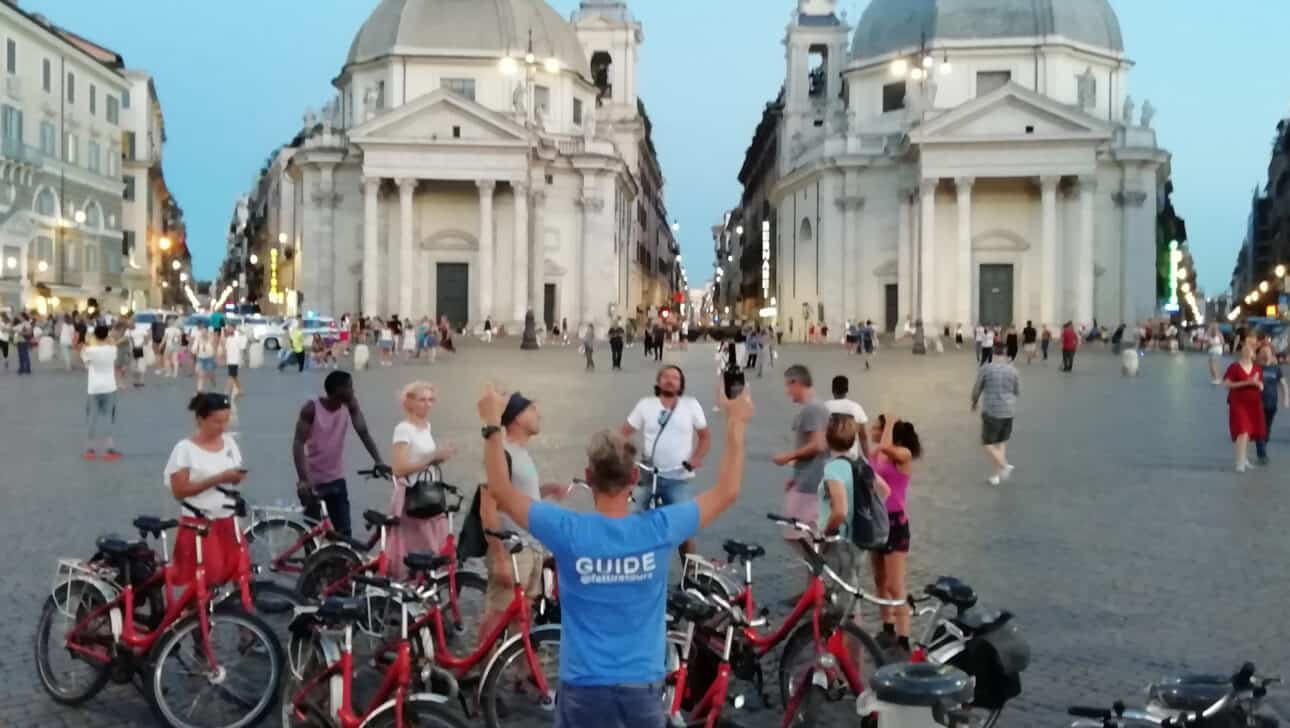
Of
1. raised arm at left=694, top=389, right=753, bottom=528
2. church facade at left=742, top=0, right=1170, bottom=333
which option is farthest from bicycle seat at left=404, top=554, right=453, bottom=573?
church facade at left=742, top=0, right=1170, bottom=333

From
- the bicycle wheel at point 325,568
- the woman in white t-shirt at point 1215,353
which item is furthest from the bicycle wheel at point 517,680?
the woman in white t-shirt at point 1215,353

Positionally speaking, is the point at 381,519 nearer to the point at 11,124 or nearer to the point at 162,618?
the point at 162,618

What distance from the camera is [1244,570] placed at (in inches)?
428

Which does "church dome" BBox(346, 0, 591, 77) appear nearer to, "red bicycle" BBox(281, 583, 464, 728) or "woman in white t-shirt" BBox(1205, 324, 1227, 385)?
"woman in white t-shirt" BBox(1205, 324, 1227, 385)

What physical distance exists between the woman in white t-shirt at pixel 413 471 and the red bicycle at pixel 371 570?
8 cm

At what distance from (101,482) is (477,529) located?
8.85 m

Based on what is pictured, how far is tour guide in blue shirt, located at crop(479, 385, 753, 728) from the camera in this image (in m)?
4.49

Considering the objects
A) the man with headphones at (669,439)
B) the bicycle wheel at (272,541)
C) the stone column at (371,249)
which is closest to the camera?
the bicycle wheel at (272,541)

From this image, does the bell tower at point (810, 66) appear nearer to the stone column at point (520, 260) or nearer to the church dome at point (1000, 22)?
the church dome at point (1000, 22)

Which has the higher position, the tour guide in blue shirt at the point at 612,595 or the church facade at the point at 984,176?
the church facade at the point at 984,176

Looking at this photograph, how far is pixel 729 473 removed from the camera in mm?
4980

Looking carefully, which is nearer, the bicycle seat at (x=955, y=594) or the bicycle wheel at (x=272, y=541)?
the bicycle seat at (x=955, y=594)

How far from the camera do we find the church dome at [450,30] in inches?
A: 2776

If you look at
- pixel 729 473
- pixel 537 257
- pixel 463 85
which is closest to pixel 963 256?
pixel 537 257
